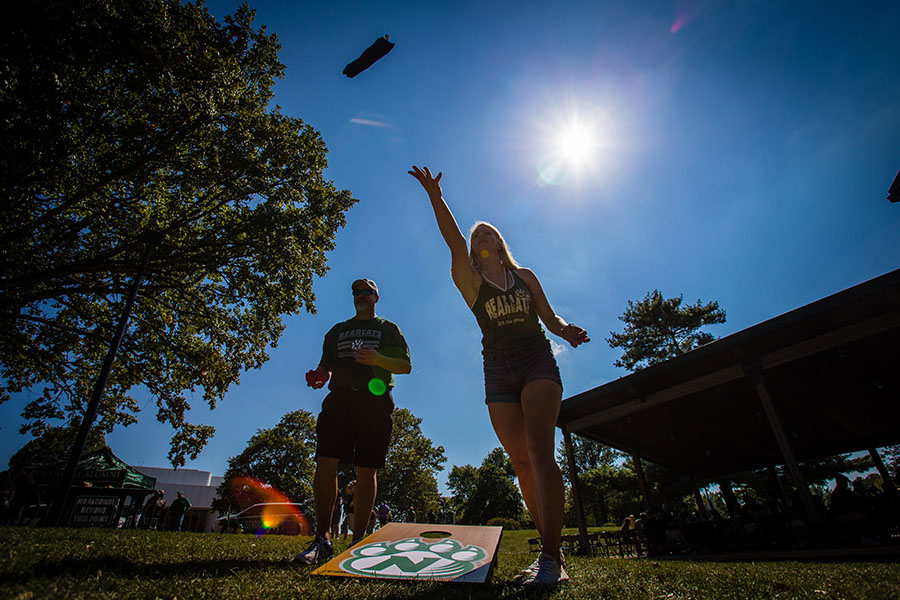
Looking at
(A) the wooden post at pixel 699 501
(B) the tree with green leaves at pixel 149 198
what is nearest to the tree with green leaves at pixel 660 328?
(A) the wooden post at pixel 699 501

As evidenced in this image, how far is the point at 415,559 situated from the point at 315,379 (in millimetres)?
1742

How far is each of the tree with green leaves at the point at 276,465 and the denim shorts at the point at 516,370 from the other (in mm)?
37163

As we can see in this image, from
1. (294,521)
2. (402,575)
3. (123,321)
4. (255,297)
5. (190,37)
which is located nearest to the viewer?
(402,575)

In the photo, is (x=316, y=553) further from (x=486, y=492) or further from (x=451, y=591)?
(x=486, y=492)

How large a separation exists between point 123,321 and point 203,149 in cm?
518

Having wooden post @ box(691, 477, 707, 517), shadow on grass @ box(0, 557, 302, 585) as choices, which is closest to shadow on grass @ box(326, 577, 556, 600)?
shadow on grass @ box(0, 557, 302, 585)

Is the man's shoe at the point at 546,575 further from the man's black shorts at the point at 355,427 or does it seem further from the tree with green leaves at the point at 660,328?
the tree with green leaves at the point at 660,328

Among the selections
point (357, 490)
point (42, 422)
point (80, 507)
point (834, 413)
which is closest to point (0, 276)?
point (42, 422)

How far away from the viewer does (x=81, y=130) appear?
8352mm

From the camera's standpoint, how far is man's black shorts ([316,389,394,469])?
308cm

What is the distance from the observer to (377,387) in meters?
3.29

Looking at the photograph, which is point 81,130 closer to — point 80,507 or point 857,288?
point 80,507

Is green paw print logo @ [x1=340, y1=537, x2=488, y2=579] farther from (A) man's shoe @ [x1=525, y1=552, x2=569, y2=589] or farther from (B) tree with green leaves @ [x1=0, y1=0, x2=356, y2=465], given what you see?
(B) tree with green leaves @ [x1=0, y1=0, x2=356, y2=465]

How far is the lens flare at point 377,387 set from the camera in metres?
3.27
